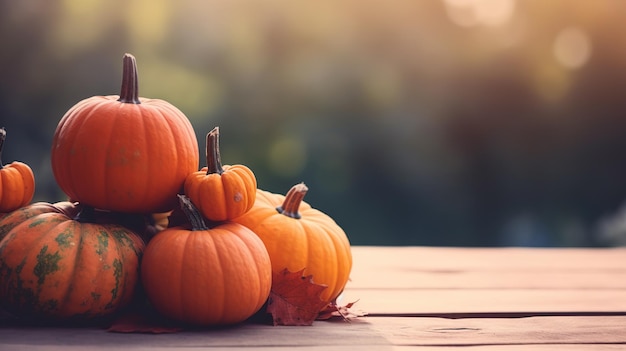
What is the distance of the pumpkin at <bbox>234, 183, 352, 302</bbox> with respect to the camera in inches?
60.7

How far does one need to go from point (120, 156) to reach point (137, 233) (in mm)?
190

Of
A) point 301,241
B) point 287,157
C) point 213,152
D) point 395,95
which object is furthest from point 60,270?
point 395,95

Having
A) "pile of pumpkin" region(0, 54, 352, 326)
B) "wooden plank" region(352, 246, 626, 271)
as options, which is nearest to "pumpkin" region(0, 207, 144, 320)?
"pile of pumpkin" region(0, 54, 352, 326)

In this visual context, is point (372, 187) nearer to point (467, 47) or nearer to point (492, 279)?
point (467, 47)

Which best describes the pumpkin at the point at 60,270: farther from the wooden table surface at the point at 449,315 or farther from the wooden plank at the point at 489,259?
the wooden plank at the point at 489,259

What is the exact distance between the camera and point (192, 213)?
55.7 inches

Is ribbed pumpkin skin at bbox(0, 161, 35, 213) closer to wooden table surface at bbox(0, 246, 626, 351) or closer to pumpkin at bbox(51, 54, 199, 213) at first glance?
pumpkin at bbox(51, 54, 199, 213)

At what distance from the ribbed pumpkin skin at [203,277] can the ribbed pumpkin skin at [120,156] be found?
0.36 feet

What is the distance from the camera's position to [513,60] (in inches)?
139

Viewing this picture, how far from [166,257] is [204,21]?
7.00 ft

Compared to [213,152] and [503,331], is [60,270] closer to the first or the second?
[213,152]

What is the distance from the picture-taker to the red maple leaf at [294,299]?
1.44 metres

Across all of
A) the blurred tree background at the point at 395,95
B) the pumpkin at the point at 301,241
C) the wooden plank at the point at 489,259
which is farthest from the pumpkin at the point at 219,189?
the blurred tree background at the point at 395,95

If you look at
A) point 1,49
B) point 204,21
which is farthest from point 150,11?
point 1,49
